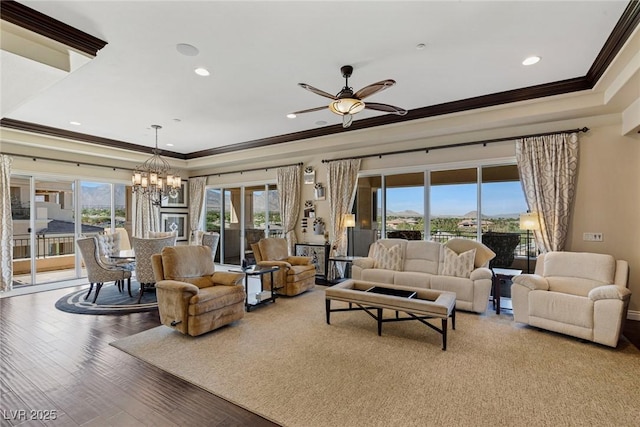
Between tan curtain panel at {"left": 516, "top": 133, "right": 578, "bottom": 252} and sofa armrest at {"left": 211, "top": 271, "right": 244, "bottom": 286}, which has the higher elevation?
tan curtain panel at {"left": 516, "top": 133, "right": 578, "bottom": 252}

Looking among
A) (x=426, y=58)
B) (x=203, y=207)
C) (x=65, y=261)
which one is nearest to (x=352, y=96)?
(x=426, y=58)

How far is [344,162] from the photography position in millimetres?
6445

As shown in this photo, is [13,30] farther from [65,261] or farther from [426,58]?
[65,261]

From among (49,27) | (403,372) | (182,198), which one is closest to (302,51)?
(49,27)

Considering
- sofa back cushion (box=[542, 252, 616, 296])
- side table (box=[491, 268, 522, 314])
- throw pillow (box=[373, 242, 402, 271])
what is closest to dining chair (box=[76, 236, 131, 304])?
throw pillow (box=[373, 242, 402, 271])

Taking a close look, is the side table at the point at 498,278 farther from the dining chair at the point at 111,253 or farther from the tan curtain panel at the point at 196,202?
the tan curtain panel at the point at 196,202

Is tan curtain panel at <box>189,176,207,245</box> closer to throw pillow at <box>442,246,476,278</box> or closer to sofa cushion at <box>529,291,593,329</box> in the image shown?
throw pillow at <box>442,246,476,278</box>

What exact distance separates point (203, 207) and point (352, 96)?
→ 7055mm

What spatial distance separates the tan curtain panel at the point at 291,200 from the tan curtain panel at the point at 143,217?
12.0 ft

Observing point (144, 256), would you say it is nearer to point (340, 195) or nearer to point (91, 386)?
point (91, 386)

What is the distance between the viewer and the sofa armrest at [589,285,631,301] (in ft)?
10.6

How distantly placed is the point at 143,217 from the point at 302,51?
22.2 feet

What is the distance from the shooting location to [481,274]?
442cm

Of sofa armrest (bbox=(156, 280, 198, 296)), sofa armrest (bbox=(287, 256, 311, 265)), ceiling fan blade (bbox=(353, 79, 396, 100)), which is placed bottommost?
sofa armrest (bbox=(287, 256, 311, 265))
